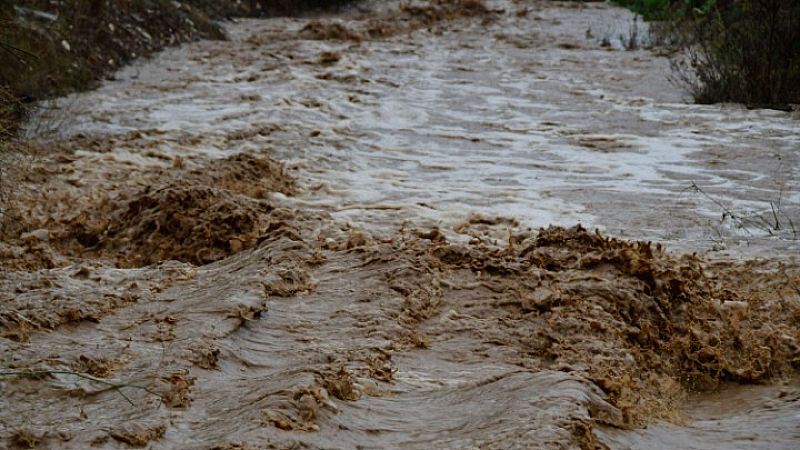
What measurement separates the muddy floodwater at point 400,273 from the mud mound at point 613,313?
1 cm

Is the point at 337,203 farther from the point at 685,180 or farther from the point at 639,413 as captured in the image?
the point at 639,413

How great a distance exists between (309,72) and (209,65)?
120 centimetres

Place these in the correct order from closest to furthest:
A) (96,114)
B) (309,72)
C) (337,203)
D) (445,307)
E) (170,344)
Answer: (170,344)
(445,307)
(337,203)
(96,114)
(309,72)

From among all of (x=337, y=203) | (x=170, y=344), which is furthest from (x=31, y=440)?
(x=337, y=203)

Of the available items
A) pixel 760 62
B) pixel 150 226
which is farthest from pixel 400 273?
pixel 760 62

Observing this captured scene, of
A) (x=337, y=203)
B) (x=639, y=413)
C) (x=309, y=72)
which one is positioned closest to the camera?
(x=639, y=413)

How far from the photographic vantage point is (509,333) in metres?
3.78

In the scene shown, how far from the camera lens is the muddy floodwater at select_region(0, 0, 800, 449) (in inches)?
118

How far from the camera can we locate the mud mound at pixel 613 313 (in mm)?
3586

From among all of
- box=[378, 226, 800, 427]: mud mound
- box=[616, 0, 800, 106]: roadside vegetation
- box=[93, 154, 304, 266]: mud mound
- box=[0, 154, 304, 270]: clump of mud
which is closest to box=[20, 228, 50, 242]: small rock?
box=[0, 154, 304, 270]: clump of mud

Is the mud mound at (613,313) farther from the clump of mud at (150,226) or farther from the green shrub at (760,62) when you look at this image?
the green shrub at (760,62)

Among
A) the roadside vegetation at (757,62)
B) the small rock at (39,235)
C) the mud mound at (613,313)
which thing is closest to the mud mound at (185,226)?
the small rock at (39,235)

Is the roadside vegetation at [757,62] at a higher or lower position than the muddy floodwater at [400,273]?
higher

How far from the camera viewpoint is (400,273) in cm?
429
